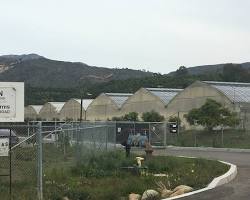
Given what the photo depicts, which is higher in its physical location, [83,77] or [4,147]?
[83,77]

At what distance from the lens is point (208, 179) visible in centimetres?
1653

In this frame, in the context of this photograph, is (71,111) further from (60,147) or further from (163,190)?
(163,190)

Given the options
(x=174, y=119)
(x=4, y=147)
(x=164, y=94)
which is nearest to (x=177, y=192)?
(x=4, y=147)

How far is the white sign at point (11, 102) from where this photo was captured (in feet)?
43.7

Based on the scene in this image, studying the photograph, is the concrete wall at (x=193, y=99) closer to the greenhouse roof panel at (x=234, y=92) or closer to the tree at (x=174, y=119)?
the greenhouse roof panel at (x=234, y=92)

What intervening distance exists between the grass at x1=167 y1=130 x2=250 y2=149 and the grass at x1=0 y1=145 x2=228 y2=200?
67.1 ft

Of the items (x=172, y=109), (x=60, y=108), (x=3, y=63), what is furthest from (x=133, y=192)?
(x=3, y=63)

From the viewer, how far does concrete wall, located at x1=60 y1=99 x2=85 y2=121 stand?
90250mm

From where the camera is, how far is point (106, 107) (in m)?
81.1

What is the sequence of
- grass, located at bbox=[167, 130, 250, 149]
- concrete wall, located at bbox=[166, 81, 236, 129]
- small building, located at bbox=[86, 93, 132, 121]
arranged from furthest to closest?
small building, located at bbox=[86, 93, 132, 121] < concrete wall, located at bbox=[166, 81, 236, 129] < grass, located at bbox=[167, 130, 250, 149]

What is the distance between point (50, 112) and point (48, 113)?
1.49 meters

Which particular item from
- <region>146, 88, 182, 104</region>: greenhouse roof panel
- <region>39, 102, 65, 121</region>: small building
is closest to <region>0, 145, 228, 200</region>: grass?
<region>146, 88, 182, 104</region>: greenhouse roof panel

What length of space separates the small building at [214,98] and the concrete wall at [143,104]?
2509mm

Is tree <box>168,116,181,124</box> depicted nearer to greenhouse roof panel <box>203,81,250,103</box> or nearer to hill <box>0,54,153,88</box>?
greenhouse roof panel <box>203,81,250,103</box>
